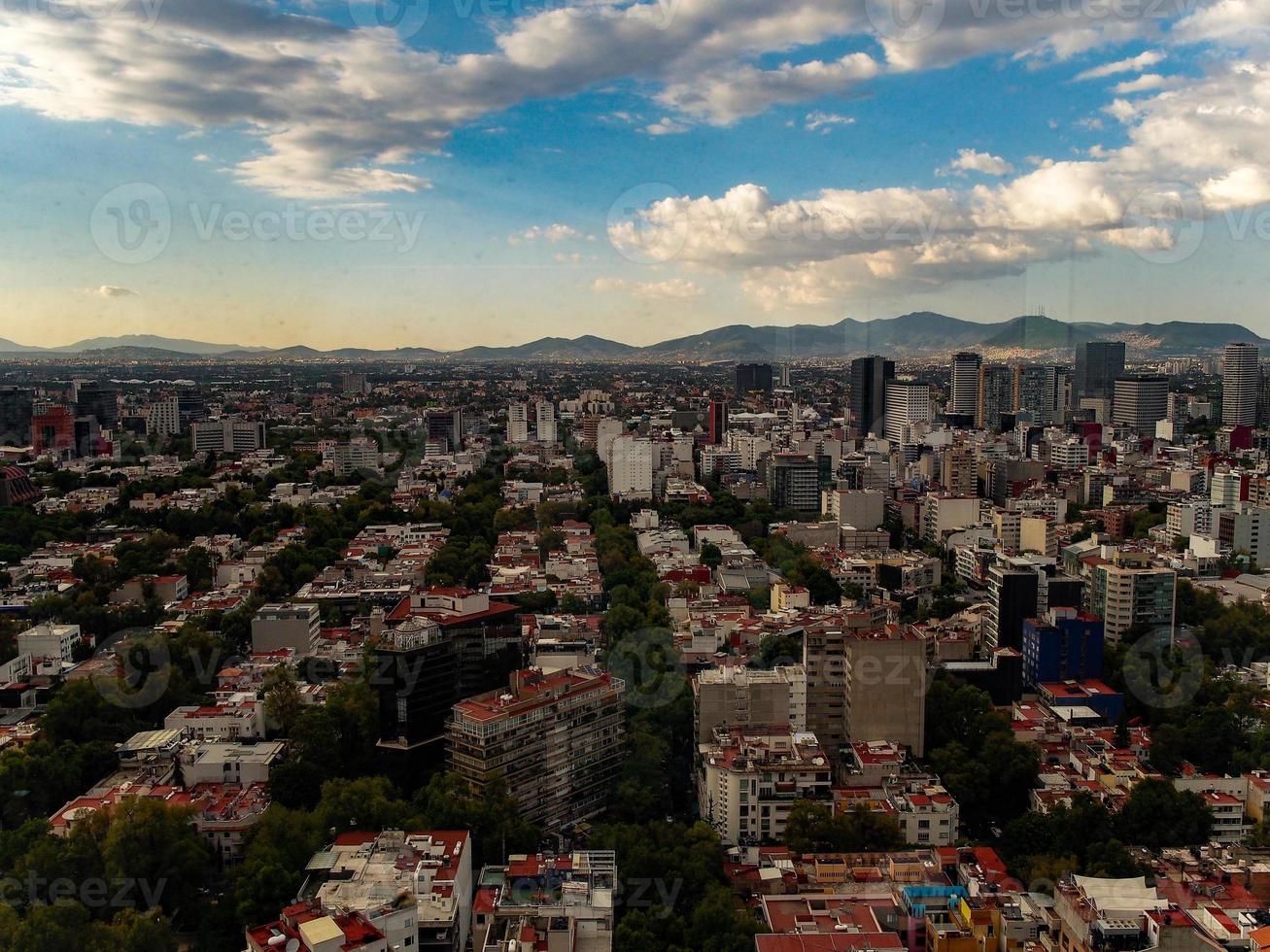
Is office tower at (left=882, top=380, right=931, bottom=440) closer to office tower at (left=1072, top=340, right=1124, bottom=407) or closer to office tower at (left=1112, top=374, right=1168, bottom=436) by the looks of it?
office tower at (left=1072, top=340, right=1124, bottom=407)

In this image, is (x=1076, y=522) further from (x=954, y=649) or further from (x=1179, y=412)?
(x=1179, y=412)

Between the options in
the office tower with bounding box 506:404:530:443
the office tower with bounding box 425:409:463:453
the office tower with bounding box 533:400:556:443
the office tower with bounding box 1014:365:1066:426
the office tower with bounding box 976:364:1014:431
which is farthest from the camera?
the office tower with bounding box 976:364:1014:431

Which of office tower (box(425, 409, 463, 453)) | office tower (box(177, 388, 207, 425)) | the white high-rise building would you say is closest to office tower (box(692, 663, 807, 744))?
the white high-rise building

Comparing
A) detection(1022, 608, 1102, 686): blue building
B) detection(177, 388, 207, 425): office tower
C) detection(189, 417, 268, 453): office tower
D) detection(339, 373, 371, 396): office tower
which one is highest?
detection(339, 373, 371, 396): office tower

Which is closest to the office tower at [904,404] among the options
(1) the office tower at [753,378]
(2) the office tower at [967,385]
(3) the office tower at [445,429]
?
(2) the office tower at [967,385]

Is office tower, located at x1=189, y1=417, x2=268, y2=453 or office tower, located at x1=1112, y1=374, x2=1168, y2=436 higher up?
office tower, located at x1=1112, y1=374, x2=1168, y2=436

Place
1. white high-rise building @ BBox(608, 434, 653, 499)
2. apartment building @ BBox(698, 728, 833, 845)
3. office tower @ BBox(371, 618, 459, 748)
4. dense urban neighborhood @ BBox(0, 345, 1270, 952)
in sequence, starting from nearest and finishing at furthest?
dense urban neighborhood @ BBox(0, 345, 1270, 952) → apartment building @ BBox(698, 728, 833, 845) → office tower @ BBox(371, 618, 459, 748) → white high-rise building @ BBox(608, 434, 653, 499)

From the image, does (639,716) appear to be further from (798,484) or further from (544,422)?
(544,422)

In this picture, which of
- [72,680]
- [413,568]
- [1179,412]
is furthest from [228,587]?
[1179,412]
